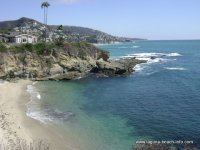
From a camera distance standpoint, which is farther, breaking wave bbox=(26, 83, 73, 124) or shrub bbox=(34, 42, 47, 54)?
shrub bbox=(34, 42, 47, 54)

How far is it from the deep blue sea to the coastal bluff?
5370 mm

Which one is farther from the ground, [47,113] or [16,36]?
[16,36]

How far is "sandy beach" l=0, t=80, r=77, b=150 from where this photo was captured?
31.9m

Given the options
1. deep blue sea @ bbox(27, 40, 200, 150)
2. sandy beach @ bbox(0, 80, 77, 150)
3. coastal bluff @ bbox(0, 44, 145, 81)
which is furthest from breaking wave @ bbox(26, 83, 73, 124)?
coastal bluff @ bbox(0, 44, 145, 81)

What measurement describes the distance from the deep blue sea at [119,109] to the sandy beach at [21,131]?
1.46 m

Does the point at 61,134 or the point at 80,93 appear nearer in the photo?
the point at 61,134

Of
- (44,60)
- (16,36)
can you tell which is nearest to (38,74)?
(44,60)

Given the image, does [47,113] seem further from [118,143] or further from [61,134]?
[118,143]

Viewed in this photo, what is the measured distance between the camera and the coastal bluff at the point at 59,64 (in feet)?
226

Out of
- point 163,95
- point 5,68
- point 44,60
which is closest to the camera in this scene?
point 163,95

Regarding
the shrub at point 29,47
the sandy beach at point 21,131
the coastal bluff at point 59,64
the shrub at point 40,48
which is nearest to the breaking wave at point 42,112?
the sandy beach at point 21,131

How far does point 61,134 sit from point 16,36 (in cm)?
5711

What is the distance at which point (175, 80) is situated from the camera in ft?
230

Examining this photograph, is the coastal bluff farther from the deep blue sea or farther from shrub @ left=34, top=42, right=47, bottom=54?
the deep blue sea
